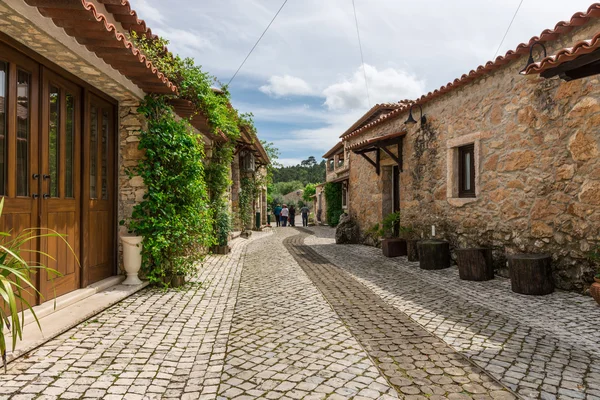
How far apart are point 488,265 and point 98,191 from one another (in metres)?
5.67

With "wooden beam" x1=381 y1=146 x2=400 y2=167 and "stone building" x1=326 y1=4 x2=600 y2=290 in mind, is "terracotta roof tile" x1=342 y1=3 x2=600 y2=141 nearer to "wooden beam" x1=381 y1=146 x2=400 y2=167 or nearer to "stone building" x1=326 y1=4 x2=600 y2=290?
"stone building" x1=326 y1=4 x2=600 y2=290

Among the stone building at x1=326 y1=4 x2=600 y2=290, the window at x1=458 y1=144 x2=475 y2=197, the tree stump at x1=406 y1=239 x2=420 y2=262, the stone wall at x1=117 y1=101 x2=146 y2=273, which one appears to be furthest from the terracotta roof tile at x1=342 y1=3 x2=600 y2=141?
the stone wall at x1=117 y1=101 x2=146 y2=273

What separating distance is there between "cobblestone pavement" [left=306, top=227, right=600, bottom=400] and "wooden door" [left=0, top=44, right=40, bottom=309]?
3835mm

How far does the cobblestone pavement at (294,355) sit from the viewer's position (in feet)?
7.93

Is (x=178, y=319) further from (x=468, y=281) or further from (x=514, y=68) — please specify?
(x=514, y=68)

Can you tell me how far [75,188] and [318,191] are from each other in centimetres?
2599

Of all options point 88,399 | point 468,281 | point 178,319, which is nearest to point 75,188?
point 178,319

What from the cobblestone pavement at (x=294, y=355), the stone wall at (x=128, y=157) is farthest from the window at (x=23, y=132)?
the cobblestone pavement at (x=294, y=355)

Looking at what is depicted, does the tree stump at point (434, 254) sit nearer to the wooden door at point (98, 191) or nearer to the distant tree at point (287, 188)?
the wooden door at point (98, 191)

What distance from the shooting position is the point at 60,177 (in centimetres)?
418

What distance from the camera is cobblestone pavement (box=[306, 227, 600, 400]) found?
8.48 feet

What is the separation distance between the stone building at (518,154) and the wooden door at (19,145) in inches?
188

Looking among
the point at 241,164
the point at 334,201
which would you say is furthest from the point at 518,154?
the point at 334,201

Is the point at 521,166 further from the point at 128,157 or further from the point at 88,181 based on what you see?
the point at 88,181
